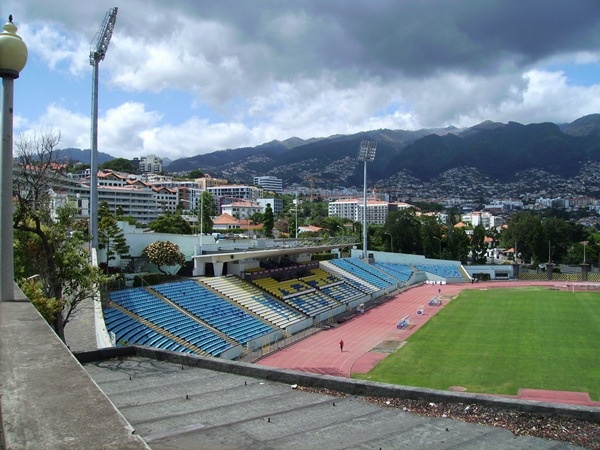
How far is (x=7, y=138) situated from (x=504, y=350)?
85.8ft

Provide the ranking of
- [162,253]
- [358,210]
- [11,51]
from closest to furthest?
[11,51]
[162,253]
[358,210]

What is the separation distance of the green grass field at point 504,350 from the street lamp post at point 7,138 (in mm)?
16964

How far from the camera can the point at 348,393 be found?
617cm

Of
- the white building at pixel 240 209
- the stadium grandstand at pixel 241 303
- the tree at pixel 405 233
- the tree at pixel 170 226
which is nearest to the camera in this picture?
the stadium grandstand at pixel 241 303

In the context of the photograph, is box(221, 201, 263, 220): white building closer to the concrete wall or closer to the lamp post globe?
the lamp post globe

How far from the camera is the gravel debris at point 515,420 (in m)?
4.76

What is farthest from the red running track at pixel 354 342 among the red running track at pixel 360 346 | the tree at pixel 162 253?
the tree at pixel 162 253

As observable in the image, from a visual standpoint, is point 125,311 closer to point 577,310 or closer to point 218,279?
point 218,279

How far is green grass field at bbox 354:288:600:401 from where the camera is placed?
2103cm

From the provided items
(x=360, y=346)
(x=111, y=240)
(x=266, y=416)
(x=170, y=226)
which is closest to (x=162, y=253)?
(x=111, y=240)

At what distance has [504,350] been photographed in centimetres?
2662

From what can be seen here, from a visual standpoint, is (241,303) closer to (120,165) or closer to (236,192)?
(120,165)

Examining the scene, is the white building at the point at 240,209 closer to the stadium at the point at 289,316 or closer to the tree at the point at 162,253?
the stadium at the point at 289,316

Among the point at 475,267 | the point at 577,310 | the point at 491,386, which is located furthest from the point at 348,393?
the point at 475,267
